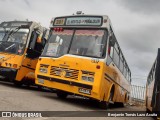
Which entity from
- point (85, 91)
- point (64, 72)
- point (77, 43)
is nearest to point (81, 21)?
point (77, 43)

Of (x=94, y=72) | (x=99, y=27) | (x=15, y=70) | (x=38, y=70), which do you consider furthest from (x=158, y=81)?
(x=15, y=70)

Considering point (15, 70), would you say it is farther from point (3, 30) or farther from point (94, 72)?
point (94, 72)

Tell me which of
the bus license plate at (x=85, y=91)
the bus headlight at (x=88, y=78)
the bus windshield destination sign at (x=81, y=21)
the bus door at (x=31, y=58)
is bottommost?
the bus license plate at (x=85, y=91)

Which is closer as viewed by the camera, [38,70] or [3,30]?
[38,70]

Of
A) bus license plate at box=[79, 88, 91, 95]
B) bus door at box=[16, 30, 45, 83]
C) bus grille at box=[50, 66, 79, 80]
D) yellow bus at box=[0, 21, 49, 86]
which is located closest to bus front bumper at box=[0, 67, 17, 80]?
yellow bus at box=[0, 21, 49, 86]

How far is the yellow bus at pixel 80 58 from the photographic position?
1000cm

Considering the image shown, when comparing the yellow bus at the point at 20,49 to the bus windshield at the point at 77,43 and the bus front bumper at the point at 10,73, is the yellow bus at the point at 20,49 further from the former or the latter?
the bus windshield at the point at 77,43

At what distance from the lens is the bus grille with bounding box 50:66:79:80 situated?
33.7 ft

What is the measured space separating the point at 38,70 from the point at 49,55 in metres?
0.75

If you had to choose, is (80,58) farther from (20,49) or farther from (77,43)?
(20,49)

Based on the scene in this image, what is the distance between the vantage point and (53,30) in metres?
11.7

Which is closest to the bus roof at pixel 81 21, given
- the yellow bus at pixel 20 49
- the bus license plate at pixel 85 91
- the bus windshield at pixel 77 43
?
the bus windshield at pixel 77 43

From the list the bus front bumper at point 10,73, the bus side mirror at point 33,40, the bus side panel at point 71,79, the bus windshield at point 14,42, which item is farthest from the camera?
the bus side mirror at point 33,40

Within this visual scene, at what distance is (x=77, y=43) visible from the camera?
10.7 metres
